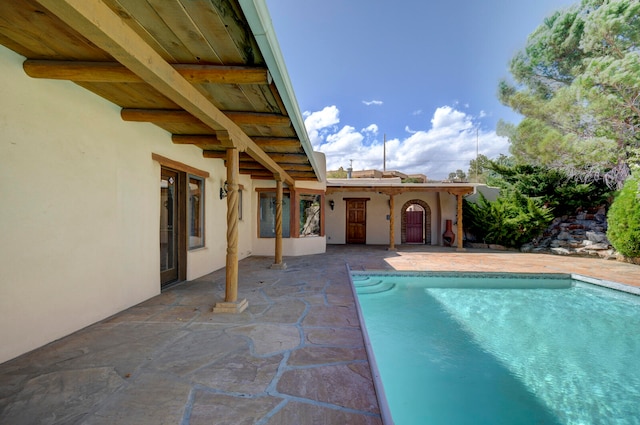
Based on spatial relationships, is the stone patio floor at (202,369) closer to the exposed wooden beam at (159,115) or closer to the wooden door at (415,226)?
the exposed wooden beam at (159,115)

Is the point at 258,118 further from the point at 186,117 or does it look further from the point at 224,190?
the point at 224,190

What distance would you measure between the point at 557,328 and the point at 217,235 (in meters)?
6.89

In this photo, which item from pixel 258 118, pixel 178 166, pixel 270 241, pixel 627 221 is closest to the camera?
pixel 258 118

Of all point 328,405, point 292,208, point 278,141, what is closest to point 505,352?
point 328,405

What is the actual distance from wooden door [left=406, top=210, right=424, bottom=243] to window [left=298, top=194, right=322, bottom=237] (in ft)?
17.3

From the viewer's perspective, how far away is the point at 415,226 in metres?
13.1

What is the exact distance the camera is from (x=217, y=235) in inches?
260

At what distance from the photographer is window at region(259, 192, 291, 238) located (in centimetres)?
910

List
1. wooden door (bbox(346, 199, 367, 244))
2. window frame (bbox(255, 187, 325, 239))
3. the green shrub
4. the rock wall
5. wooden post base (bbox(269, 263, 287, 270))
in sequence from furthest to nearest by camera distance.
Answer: wooden door (bbox(346, 199, 367, 244)), the green shrub, the rock wall, window frame (bbox(255, 187, 325, 239)), wooden post base (bbox(269, 263, 287, 270))

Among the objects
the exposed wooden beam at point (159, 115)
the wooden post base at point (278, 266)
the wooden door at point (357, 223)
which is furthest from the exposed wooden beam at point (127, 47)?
the wooden door at point (357, 223)

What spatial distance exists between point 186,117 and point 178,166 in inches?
68.2

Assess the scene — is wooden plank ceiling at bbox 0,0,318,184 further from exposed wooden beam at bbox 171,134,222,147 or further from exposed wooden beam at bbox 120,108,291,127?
exposed wooden beam at bbox 171,134,222,147

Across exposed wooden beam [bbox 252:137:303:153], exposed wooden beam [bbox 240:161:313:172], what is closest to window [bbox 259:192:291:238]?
exposed wooden beam [bbox 240:161:313:172]

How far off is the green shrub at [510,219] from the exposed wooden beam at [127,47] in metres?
11.7
